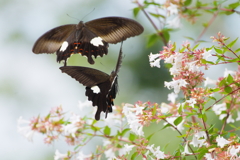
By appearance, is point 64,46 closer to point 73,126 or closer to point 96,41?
point 96,41

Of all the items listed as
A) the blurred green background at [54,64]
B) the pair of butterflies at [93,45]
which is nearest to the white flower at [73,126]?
the pair of butterflies at [93,45]

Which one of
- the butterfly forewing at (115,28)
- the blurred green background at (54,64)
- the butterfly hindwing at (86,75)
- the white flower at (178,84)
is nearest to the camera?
the white flower at (178,84)

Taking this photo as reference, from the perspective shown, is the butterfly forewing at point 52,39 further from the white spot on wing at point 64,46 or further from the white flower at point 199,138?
the white flower at point 199,138

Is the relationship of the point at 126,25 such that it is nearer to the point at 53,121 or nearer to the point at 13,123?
the point at 53,121

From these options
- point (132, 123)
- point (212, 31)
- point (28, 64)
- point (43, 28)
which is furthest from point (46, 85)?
point (132, 123)

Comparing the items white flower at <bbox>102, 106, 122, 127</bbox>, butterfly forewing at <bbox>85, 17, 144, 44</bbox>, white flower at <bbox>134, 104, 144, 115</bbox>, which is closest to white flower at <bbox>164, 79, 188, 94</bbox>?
white flower at <bbox>134, 104, 144, 115</bbox>

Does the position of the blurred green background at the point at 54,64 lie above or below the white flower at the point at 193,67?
above

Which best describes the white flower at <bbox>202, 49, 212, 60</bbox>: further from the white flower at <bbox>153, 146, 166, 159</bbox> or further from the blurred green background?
the blurred green background
